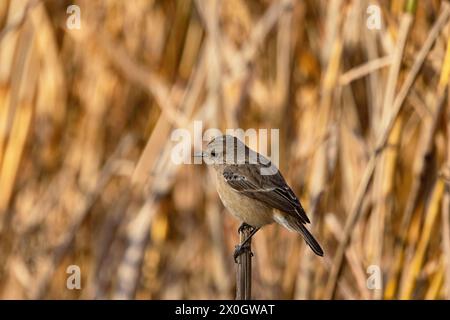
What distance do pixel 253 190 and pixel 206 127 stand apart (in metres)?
0.80

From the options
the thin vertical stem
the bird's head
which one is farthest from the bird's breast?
the thin vertical stem

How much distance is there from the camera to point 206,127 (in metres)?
3.18

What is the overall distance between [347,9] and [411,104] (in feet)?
1.58

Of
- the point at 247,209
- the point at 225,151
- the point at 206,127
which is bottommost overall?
the point at 247,209

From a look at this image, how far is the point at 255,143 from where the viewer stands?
330 centimetres

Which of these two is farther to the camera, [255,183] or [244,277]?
[255,183]

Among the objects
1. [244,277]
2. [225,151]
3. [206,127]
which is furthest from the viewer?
[206,127]

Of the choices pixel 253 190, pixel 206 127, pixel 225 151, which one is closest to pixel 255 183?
pixel 253 190

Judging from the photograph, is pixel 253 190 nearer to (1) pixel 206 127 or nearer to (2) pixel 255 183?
(2) pixel 255 183

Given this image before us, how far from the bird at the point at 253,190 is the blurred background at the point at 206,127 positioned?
0.32m

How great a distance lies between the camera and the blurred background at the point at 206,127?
289cm
